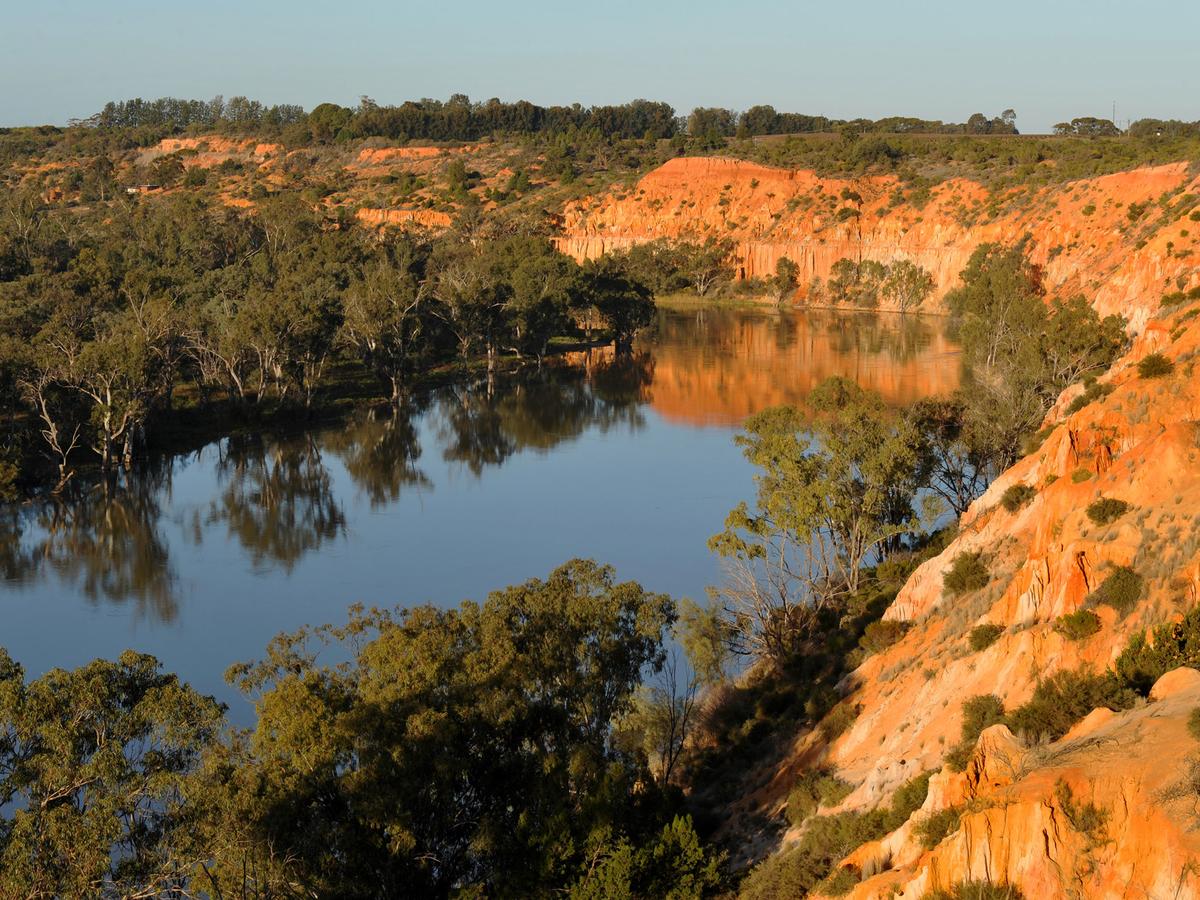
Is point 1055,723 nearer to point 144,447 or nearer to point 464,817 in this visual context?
point 464,817

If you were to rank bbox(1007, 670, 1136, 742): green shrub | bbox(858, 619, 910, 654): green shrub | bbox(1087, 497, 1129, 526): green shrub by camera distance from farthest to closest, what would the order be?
bbox(858, 619, 910, 654): green shrub, bbox(1087, 497, 1129, 526): green shrub, bbox(1007, 670, 1136, 742): green shrub

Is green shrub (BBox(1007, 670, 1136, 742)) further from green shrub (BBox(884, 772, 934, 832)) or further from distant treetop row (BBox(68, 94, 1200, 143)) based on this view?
distant treetop row (BBox(68, 94, 1200, 143))

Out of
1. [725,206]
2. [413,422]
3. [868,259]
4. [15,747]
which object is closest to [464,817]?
[15,747]

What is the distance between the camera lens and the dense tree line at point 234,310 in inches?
1973

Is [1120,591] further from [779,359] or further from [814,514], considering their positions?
[779,359]

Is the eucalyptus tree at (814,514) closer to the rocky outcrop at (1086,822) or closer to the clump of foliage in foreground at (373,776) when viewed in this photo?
the clump of foliage in foreground at (373,776)

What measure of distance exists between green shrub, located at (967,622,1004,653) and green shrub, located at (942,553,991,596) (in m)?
3.39

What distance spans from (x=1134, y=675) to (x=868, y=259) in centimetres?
10439

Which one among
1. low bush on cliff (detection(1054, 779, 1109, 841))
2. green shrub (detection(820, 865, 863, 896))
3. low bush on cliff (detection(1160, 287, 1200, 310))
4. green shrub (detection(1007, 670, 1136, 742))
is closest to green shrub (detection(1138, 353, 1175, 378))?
low bush on cliff (detection(1160, 287, 1200, 310))

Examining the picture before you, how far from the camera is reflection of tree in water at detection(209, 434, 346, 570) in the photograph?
44375 millimetres

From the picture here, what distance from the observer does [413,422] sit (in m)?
65.7

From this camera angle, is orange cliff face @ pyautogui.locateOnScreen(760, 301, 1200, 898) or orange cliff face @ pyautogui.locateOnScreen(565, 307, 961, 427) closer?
orange cliff face @ pyautogui.locateOnScreen(760, 301, 1200, 898)

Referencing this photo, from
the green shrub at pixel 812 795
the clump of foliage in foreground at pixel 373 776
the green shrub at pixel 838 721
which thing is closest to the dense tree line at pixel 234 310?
the clump of foliage in foreground at pixel 373 776

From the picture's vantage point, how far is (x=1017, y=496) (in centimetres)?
2820
